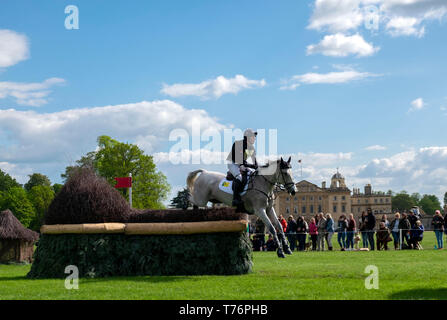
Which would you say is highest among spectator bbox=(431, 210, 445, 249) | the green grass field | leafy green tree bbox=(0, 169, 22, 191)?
leafy green tree bbox=(0, 169, 22, 191)

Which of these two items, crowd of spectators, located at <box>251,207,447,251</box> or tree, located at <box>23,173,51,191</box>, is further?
tree, located at <box>23,173,51,191</box>

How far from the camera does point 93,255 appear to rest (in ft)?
41.7

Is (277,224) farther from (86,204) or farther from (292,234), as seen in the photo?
(292,234)

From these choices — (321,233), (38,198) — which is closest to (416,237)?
(321,233)

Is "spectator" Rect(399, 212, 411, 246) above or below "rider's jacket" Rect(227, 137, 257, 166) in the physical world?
below

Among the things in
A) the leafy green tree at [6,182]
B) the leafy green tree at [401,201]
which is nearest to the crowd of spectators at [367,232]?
the leafy green tree at [6,182]

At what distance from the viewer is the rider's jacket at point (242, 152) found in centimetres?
1294

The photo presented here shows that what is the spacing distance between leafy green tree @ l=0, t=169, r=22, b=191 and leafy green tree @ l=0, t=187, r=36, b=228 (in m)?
21.6

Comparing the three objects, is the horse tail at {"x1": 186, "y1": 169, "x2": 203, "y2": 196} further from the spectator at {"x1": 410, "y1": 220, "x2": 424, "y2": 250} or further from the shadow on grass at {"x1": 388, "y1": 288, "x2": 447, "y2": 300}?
the spectator at {"x1": 410, "y1": 220, "x2": 424, "y2": 250}

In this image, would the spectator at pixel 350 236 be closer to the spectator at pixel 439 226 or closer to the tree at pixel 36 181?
the spectator at pixel 439 226

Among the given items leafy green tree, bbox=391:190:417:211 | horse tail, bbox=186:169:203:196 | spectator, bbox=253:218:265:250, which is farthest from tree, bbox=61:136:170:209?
leafy green tree, bbox=391:190:417:211

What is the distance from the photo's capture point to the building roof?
21.8m

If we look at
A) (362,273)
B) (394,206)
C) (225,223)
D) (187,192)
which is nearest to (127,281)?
(225,223)
